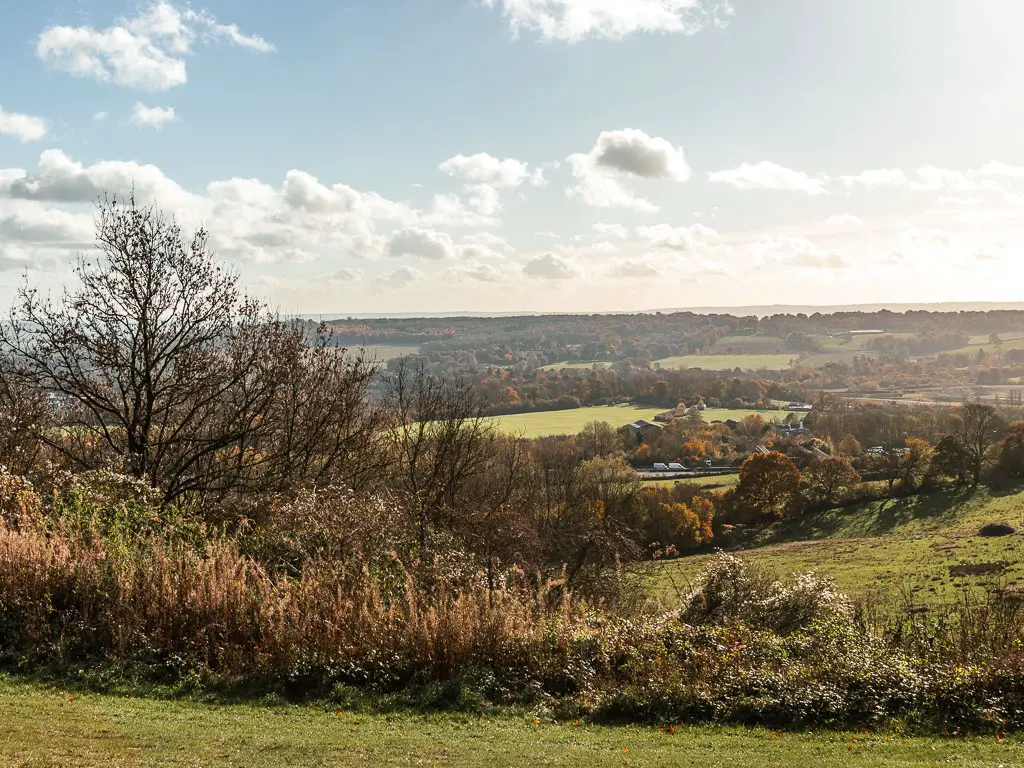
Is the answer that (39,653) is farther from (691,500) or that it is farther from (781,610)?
(691,500)

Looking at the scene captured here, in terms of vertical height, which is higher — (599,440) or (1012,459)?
(1012,459)

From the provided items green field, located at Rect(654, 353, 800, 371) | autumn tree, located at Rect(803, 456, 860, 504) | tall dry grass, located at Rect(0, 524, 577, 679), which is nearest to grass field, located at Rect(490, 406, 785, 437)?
autumn tree, located at Rect(803, 456, 860, 504)

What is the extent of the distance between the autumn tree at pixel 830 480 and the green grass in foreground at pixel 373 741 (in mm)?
60621

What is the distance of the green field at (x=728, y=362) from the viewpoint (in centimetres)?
15938

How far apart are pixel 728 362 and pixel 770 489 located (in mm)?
112128

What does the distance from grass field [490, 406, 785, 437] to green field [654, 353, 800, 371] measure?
158 feet

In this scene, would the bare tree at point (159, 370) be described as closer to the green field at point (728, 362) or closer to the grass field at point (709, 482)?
the grass field at point (709, 482)

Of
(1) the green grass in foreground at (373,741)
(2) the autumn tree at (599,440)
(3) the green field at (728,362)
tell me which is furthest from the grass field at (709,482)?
(3) the green field at (728,362)

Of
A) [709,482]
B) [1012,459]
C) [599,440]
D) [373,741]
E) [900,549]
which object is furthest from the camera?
[599,440]

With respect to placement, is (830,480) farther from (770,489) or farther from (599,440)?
(599,440)

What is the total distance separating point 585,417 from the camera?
95.9m

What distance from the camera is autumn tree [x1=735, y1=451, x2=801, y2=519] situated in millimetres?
61281

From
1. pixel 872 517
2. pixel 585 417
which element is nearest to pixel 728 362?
pixel 585 417

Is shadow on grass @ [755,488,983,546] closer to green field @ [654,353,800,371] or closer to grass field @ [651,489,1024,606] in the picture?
grass field @ [651,489,1024,606]
